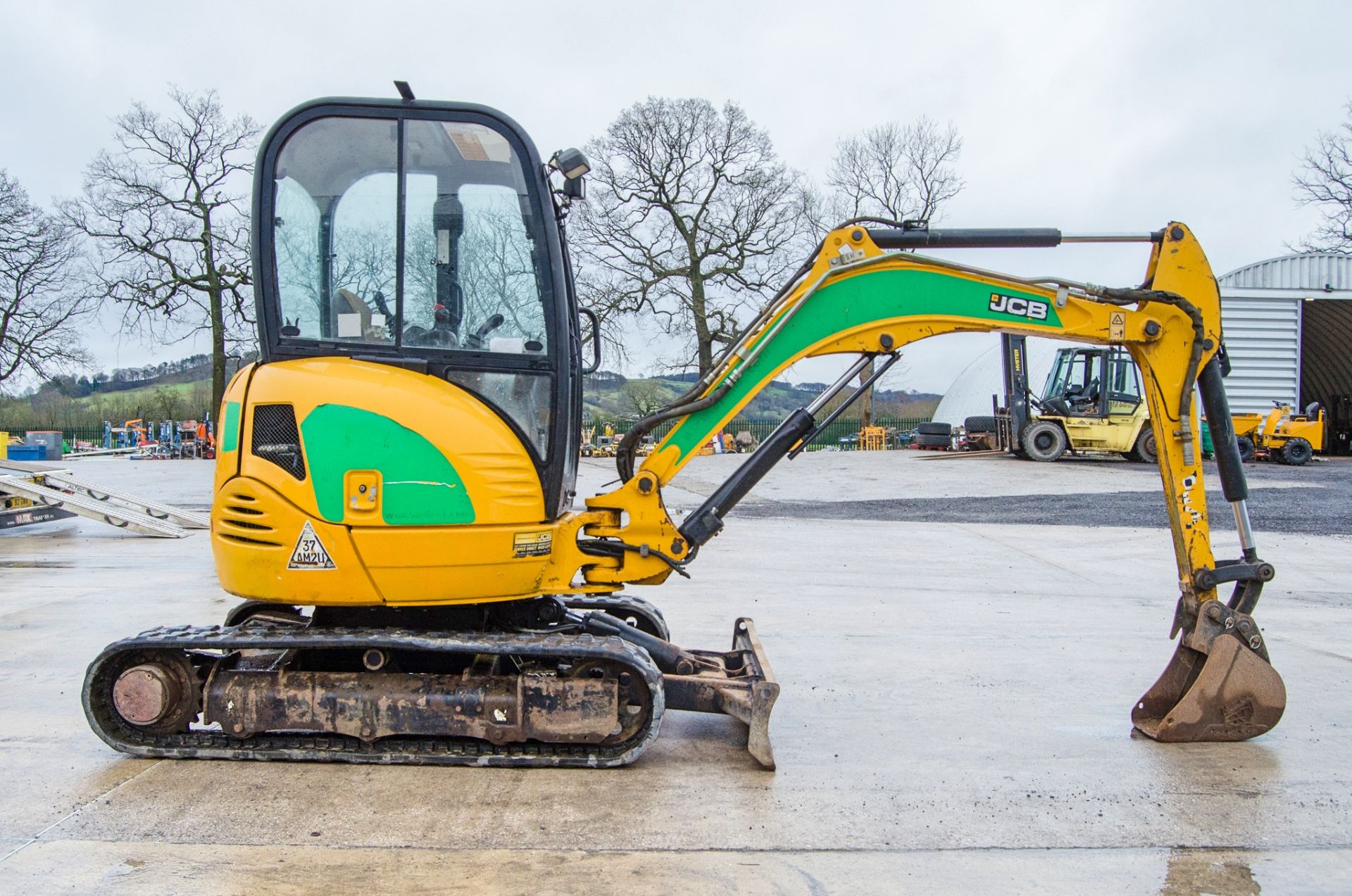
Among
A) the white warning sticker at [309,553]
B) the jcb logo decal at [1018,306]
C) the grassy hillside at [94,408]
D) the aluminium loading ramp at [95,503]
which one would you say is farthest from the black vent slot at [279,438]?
the grassy hillside at [94,408]

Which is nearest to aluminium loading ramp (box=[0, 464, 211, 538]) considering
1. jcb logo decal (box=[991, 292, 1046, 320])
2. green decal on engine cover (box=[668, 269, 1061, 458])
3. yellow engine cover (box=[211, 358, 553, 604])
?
yellow engine cover (box=[211, 358, 553, 604])

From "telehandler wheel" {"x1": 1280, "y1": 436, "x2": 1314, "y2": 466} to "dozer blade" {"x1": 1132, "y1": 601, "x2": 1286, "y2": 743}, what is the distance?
2551 centimetres

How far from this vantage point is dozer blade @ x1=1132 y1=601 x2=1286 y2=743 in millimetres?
4848

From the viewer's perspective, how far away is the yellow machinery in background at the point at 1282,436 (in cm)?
2666

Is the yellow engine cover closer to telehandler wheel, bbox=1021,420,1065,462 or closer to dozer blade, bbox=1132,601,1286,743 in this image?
dozer blade, bbox=1132,601,1286,743

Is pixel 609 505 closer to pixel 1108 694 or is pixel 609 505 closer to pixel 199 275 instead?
pixel 1108 694

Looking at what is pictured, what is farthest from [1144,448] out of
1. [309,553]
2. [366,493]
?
[309,553]

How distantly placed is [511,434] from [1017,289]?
2.62 meters

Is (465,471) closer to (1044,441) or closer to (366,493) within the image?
(366,493)

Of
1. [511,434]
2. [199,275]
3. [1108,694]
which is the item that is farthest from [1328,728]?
[199,275]

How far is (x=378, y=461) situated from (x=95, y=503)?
1035 cm

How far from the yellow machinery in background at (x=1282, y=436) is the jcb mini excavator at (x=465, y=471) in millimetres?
25501

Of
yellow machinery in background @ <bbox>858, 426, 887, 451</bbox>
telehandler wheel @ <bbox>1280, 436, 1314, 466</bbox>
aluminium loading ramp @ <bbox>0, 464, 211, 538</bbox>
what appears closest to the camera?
aluminium loading ramp @ <bbox>0, 464, 211, 538</bbox>

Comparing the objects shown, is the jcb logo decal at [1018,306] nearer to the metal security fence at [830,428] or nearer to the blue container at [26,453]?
the blue container at [26,453]
